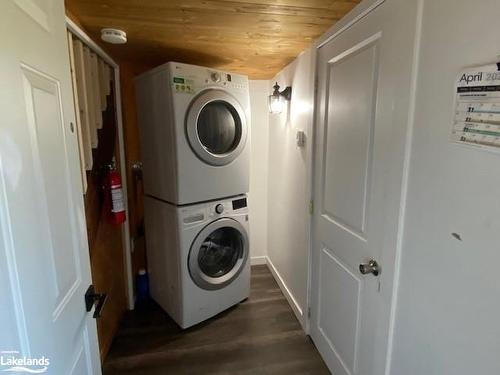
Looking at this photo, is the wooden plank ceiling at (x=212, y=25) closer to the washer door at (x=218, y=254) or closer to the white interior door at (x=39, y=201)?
the white interior door at (x=39, y=201)

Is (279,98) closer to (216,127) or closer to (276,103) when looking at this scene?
(276,103)

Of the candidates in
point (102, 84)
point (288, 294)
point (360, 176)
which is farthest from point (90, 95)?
point (288, 294)

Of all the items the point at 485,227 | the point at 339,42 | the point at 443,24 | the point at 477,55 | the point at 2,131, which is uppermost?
the point at 339,42

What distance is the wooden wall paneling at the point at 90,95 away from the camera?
160 centimetres

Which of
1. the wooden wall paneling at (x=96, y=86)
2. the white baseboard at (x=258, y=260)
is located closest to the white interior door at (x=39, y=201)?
the wooden wall paneling at (x=96, y=86)

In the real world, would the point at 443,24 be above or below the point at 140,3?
below

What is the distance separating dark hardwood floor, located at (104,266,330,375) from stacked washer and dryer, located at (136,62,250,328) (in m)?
0.11

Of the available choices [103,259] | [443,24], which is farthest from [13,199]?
[103,259]

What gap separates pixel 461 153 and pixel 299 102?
1366mm

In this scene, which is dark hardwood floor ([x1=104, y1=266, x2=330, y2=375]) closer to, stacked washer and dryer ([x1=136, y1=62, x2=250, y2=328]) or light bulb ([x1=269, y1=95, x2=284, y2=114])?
stacked washer and dryer ([x1=136, y1=62, x2=250, y2=328])

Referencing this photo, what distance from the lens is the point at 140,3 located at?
1266 millimetres

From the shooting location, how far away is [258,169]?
304 cm

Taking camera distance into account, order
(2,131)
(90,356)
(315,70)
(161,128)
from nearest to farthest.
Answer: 1. (2,131)
2. (90,356)
3. (315,70)
4. (161,128)

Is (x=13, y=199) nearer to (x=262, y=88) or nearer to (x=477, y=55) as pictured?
(x=477, y=55)
